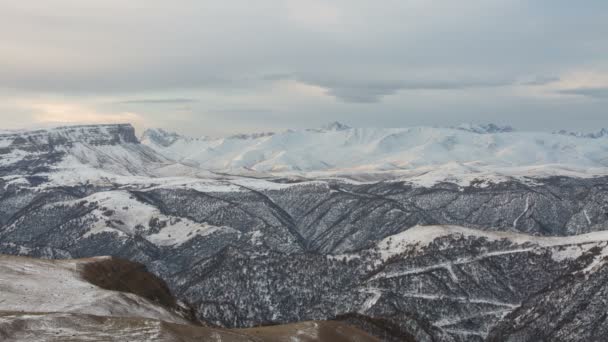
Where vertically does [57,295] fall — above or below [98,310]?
above

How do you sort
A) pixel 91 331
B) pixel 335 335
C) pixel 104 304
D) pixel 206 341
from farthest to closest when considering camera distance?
pixel 335 335, pixel 104 304, pixel 206 341, pixel 91 331

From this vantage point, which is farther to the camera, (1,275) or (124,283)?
(124,283)

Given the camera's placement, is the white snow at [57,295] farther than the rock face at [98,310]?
Yes

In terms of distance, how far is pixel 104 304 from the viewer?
115m

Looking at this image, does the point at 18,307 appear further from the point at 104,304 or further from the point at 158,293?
the point at 158,293

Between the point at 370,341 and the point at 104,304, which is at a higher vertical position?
the point at 104,304

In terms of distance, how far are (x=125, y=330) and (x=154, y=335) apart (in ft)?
13.4

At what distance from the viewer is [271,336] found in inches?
4606

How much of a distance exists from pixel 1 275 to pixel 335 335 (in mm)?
63321

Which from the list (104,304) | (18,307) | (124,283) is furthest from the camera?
(124,283)

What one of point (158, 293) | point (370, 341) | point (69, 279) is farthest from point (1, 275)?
point (370, 341)

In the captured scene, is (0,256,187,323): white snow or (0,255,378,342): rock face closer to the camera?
(0,255,378,342): rock face

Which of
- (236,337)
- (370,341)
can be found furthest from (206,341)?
(370,341)

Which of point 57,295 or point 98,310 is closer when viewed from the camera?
point 98,310
